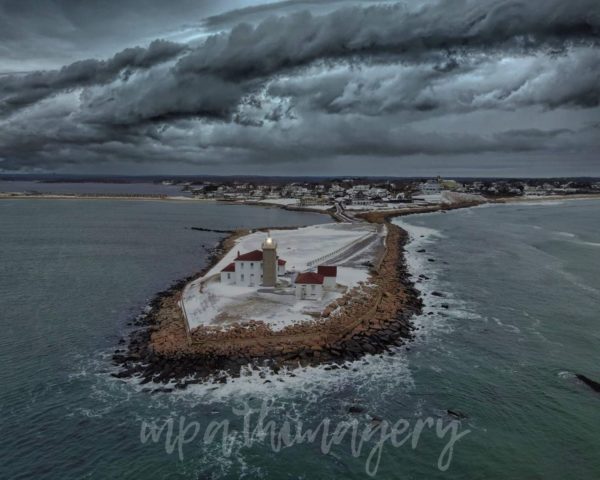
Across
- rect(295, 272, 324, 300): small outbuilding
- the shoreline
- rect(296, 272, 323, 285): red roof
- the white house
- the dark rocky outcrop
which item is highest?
the white house

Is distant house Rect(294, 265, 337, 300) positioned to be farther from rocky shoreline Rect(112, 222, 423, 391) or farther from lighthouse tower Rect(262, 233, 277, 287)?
lighthouse tower Rect(262, 233, 277, 287)

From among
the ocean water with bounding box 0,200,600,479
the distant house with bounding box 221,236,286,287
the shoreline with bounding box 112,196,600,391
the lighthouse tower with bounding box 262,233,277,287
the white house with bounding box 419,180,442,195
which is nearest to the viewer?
the ocean water with bounding box 0,200,600,479

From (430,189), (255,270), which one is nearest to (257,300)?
(255,270)

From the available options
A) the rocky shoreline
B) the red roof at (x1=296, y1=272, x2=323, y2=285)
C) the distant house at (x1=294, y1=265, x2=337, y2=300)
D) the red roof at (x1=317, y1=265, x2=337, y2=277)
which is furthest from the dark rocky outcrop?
the red roof at (x1=317, y1=265, x2=337, y2=277)

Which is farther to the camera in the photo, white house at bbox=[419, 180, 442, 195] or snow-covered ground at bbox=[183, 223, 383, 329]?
white house at bbox=[419, 180, 442, 195]

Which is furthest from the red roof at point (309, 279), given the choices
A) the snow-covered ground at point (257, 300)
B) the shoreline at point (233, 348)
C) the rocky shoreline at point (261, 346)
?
the shoreline at point (233, 348)

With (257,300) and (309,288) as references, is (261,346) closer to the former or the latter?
(257,300)

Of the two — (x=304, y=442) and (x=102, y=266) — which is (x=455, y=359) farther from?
(x=102, y=266)

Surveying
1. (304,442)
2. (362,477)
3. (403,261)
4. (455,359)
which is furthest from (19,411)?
(403,261)

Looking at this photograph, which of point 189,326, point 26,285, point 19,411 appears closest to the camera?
point 19,411
